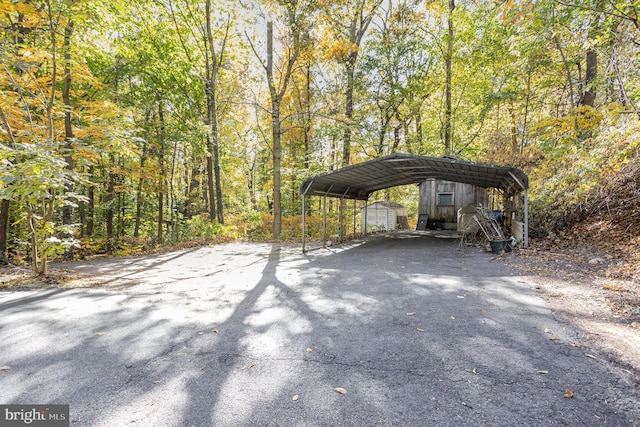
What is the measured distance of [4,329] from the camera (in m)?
3.10

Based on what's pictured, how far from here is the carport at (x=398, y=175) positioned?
7.36 meters

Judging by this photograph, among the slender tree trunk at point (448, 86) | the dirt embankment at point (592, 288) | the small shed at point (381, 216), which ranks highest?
the slender tree trunk at point (448, 86)

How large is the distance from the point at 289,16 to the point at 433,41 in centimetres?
771

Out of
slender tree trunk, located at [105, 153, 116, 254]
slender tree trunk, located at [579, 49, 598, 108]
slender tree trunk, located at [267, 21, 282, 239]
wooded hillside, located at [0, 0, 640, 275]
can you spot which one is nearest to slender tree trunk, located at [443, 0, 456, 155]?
wooded hillside, located at [0, 0, 640, 275]

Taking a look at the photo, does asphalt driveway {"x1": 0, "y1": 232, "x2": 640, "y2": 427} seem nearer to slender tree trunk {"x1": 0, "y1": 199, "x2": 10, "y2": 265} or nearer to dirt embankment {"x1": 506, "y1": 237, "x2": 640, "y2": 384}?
dirt embankment {"x1": 506, "y1": 237, "x2": 640, "y2": 384}

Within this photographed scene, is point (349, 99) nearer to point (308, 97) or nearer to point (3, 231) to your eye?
point (308, 97)

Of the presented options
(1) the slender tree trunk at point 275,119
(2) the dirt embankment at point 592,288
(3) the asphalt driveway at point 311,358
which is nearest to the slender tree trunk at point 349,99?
(1) the slender tree trunk at point 275,119

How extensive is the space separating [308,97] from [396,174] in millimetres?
8837

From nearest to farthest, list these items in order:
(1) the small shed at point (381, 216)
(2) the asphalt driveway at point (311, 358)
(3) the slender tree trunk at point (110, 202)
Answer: (2) the asphalt driveway at point (311, 358), (3) the slender tree trunk at point (110, 202), (1) the small shed at point (381, 216)

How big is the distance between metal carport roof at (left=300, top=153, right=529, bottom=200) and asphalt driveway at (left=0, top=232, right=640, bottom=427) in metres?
3.83

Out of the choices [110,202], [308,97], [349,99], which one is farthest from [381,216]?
[110,202]

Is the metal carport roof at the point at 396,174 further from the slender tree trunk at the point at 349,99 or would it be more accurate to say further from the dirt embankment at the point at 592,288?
the slender tree trunk at the point at 349,99

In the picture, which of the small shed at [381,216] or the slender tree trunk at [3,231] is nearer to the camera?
the slender tree trunk at [3,231]

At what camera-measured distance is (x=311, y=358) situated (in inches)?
98.0
